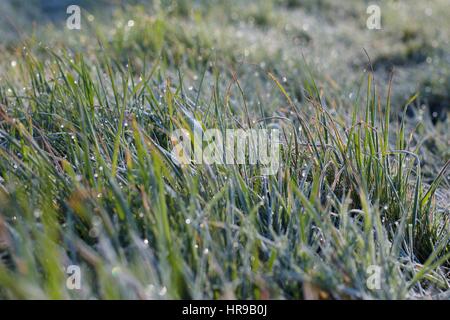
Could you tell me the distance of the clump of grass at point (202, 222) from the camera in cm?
127

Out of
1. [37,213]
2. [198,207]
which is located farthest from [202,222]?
[37,213]

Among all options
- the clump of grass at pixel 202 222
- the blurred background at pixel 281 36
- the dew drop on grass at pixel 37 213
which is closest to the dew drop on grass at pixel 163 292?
the clump of grass at pixel 202 222

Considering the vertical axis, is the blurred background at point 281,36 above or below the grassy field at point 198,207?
above

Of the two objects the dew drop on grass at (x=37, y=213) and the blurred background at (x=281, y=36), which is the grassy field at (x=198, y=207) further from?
the blurred background at (x=281, y=36)

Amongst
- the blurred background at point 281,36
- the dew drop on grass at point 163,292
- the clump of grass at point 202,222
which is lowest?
the dew drop on grass at point 163,292

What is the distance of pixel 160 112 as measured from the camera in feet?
6.24

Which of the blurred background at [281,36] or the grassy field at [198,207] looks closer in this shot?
the grassy field at [198,207]

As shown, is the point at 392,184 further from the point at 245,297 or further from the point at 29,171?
the point at 29,171

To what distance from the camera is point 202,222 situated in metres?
1.41

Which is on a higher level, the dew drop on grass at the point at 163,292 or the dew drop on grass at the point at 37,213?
the dew drop on grass at the point at 37,213

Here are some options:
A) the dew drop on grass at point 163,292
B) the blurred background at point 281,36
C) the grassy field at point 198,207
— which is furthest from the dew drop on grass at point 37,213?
the blurred background at point 281,36

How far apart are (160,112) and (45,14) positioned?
3350mm

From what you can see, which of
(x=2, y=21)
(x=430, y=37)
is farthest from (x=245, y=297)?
(x=2, y=21)

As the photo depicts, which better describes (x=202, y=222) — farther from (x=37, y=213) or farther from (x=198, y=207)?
(x=37, y=213)
